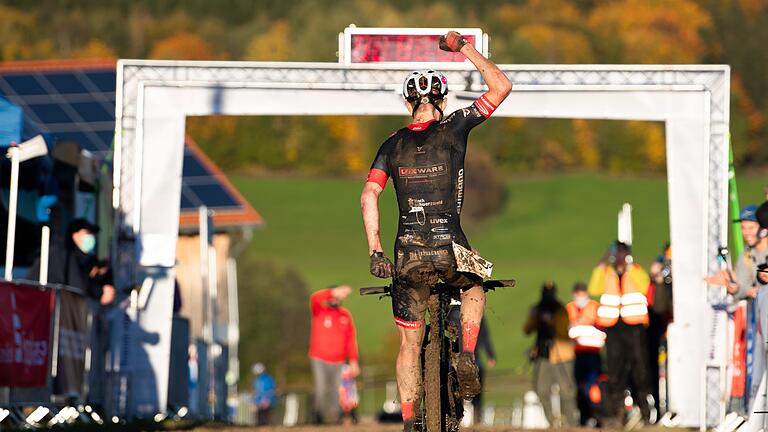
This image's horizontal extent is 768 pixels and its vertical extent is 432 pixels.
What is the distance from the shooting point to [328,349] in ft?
63.0

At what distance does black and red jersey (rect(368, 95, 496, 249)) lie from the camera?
8.27 metres

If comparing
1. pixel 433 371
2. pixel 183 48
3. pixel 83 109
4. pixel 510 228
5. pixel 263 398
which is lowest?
pixel 263 398

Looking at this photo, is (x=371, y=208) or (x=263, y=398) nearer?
(x=371, y=208)

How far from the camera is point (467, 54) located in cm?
820

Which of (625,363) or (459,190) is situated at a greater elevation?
(459,190)

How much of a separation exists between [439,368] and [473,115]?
134 cm

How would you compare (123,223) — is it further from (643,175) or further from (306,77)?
(643,175)

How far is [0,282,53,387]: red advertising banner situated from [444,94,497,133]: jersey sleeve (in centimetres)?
517

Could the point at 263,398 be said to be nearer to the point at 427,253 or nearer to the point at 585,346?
the point at 585,346

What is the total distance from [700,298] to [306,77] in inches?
195

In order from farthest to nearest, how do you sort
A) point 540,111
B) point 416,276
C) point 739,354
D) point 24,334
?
point 540,111
point 739,354
point 24,334
point 416,276

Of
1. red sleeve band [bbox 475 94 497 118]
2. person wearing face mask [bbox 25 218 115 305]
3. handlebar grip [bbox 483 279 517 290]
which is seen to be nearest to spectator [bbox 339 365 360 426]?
person wearing face mask [bbox 25 218 115 305]

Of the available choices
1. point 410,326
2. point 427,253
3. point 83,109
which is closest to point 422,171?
point 427,253

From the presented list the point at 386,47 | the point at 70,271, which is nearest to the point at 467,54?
the point at 70,271
